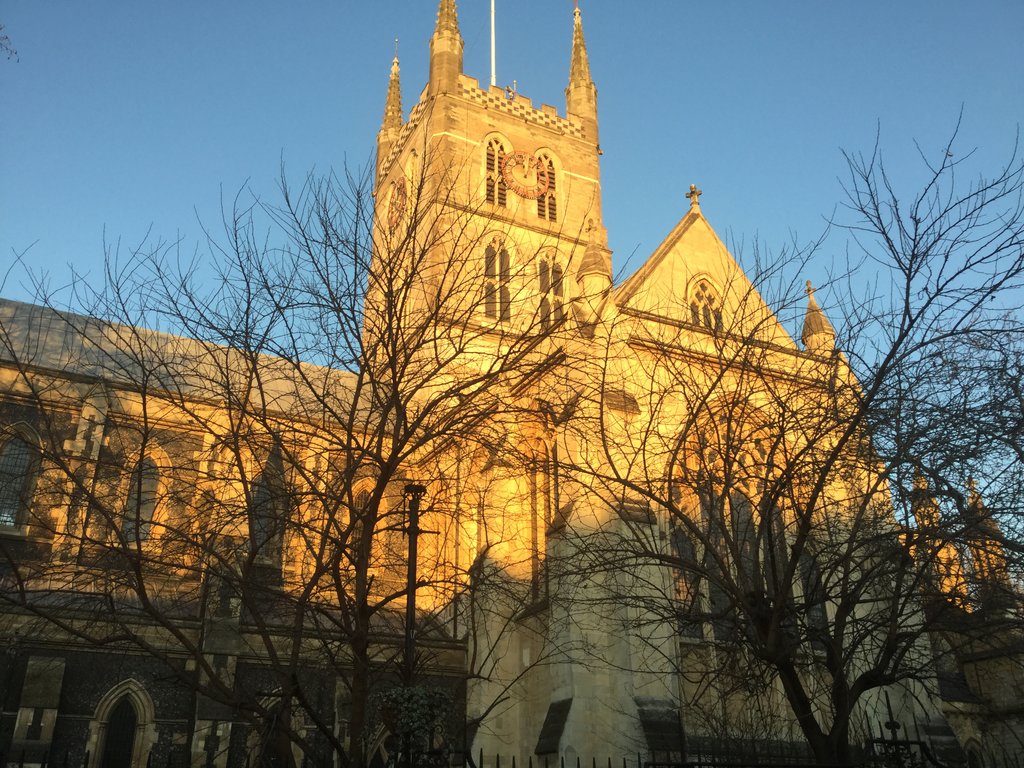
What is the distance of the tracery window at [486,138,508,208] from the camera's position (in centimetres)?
3108

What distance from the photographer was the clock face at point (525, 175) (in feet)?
104

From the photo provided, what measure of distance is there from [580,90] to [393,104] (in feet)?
27.8

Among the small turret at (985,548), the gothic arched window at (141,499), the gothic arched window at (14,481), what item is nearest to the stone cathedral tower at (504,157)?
the gothic arched window at (141,499)

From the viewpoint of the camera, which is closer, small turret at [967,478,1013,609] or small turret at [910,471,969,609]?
small turret at [967,478,1013,609]

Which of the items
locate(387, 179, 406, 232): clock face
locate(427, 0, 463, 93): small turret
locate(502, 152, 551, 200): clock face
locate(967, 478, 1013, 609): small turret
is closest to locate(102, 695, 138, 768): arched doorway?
locate(387, 179, 406, 232): clock face

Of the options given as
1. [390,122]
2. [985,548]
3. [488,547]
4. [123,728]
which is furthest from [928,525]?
[390,122]

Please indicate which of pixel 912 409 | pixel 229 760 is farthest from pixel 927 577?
pixel 229 760

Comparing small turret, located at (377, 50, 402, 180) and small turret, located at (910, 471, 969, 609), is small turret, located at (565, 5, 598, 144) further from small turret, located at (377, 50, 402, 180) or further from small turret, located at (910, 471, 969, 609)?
small turret, located at (910, 471, 969, 609)

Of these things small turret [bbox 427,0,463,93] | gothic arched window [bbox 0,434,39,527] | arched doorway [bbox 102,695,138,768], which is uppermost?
small turret [bbox 427,0,463,93]

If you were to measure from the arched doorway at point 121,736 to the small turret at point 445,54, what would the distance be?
23741mm

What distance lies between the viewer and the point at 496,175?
31.5 m

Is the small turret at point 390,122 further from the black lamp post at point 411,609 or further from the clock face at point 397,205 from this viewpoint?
the black lamp post at point 411,609

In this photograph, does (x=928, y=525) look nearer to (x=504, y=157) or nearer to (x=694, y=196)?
(x=694, y=196)

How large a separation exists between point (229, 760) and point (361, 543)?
1029 centimetres
